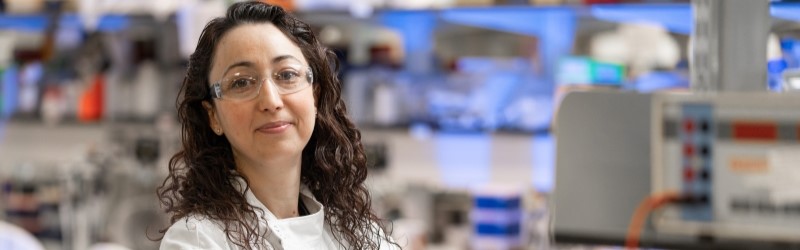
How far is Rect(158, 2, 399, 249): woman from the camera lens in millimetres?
1523

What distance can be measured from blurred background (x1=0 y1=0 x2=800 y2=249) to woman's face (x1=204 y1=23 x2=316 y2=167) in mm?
596

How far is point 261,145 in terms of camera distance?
1.53 meters

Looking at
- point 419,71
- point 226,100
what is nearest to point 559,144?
point 226,100

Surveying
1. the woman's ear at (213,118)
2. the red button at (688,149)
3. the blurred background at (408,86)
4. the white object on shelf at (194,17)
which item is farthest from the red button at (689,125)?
the white object on shelf at (194,17)

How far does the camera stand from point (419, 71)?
149 inches

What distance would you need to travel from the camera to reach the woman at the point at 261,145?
1.52 m

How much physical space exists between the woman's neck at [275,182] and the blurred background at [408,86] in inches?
20.6

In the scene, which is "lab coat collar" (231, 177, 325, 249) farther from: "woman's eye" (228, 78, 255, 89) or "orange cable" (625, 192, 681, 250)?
"orange cable" (625, 192, 681, 250)

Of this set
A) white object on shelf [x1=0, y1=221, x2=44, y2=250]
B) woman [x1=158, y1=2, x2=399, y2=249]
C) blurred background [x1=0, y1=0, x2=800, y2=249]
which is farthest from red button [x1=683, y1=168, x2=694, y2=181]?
white object on shelf [x1=0, y1=221, x2=44, y2=250]

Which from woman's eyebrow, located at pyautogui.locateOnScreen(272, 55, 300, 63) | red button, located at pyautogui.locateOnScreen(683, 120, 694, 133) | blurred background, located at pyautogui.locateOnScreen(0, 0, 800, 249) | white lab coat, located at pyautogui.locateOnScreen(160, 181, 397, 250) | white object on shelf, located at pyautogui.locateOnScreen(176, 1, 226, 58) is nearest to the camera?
red button, located at pyautogui.locateOnScreen(683, 120, 694, 133)

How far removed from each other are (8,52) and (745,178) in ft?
13.9

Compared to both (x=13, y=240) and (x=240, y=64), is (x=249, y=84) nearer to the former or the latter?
(x=240, y=64)

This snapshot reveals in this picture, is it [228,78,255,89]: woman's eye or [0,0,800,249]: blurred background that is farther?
[0,0,800,249]: blurred background

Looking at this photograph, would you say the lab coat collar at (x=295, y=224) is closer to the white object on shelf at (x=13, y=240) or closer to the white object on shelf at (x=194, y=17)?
the white object on shelf at (x=13, y=240)
